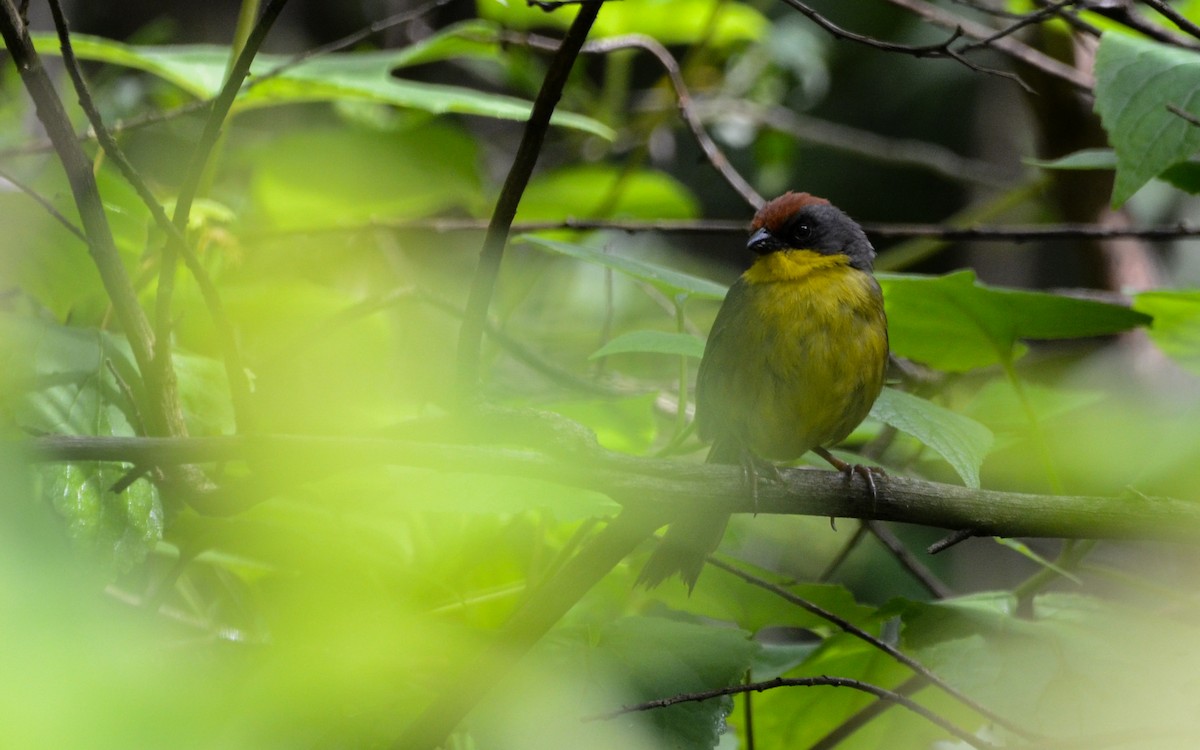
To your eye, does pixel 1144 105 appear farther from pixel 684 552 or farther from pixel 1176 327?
pixel 684 552

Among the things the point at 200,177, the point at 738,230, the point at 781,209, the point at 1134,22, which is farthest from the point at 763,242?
the point at 200,177

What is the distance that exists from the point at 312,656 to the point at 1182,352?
5.70ft

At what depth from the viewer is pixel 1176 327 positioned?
7.13 ft

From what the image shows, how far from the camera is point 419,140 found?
10.8 feet

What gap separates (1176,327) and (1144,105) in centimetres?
54

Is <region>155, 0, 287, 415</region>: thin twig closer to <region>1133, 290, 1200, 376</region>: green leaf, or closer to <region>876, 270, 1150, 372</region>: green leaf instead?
<region>876, 270, 1150, 372</region>: green leaf

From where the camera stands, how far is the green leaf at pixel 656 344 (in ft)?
5.94

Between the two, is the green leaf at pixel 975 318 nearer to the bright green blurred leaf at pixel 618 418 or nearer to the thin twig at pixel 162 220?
the bright green blurred leaf at pixel 618 418

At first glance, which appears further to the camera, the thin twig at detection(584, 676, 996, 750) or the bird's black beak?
the bird's black beak

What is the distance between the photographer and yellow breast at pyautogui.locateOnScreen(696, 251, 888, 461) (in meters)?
2.56

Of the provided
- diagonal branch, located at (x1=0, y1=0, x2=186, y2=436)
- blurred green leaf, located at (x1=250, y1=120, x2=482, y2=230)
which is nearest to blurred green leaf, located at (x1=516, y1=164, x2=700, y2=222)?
blurred green leaf, located at (x1=250, y1=120, x2=482, y2=230)

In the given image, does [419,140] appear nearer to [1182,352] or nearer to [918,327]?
[918,327]

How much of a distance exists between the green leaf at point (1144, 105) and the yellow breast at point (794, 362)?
819mm

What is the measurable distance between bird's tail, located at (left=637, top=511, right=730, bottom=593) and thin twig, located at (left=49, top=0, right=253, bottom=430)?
28.1 inches
